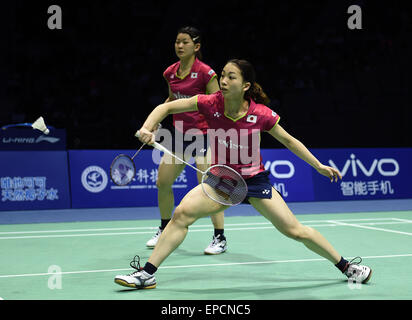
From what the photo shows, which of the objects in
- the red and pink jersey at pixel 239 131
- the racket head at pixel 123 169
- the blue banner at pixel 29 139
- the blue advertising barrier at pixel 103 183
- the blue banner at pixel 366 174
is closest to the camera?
the red and pink jersey at pixel 239 131

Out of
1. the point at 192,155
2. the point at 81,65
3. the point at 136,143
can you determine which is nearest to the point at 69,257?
the point at 192,155

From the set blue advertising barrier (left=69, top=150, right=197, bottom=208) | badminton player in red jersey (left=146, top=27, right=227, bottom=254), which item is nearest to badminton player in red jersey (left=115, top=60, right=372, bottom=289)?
badminton player in red jersey (left=146, top=27, right=227, bottom=254)

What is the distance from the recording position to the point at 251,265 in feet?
15.0

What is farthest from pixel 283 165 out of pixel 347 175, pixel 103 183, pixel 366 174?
pixel 103 183

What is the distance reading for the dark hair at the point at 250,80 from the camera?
371 centimetres

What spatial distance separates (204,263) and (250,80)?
1.75m

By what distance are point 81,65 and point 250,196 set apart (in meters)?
11.7

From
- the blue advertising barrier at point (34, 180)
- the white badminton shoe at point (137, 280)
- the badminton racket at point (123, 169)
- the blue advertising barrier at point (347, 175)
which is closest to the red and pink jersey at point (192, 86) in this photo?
the badminton racket at point (123, 169)

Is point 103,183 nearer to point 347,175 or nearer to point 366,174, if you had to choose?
point 347,175

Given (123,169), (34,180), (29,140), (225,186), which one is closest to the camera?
(225,186)

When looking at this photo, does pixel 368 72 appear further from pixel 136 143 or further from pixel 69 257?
pixel 69 257

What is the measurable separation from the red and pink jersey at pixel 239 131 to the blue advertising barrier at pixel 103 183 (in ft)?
16.9

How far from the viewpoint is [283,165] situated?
981 centimetres

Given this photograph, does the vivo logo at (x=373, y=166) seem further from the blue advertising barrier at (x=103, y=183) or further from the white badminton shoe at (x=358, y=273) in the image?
the white badminton shoe at (x=358, y=273)
